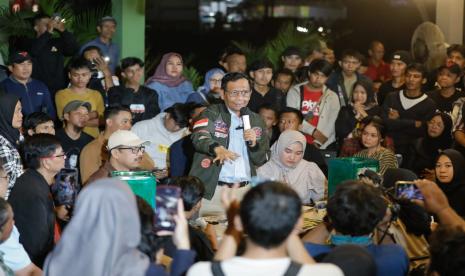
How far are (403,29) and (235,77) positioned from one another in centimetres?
755

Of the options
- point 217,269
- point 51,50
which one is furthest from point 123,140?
point 51,50

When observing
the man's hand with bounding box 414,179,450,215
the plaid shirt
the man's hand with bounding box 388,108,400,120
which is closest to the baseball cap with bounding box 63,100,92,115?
the plaid shirt

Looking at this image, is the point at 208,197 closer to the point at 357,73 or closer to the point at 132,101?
the point at 132,101

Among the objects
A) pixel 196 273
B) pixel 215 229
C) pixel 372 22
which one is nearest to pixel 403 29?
pixel 372 22

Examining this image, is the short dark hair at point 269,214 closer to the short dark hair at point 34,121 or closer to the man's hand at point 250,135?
the man's hand at point 250,135

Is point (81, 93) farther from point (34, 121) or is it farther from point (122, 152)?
point (122, 152)

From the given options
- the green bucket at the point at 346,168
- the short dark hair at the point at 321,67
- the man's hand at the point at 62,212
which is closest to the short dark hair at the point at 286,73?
the short dark hair at the point at 321,67

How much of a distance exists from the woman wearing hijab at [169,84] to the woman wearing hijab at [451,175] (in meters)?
3.22

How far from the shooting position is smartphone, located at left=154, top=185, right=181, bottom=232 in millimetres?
3398

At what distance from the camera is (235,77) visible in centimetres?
581

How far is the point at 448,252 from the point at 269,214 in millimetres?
714

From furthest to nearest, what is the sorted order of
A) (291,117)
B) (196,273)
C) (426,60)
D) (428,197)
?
(426,60), (291,117), (428,197), (196,273)

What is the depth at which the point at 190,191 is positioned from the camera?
4.52 m

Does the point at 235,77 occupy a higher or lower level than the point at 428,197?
higher
